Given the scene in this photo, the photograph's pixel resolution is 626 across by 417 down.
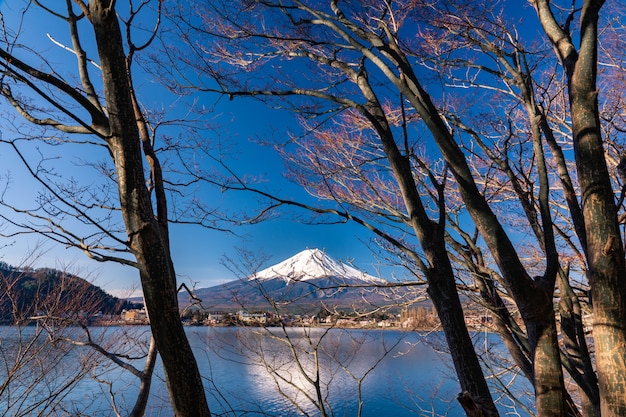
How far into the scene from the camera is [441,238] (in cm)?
165

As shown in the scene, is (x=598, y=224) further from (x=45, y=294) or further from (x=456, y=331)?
(x=45, y=294)

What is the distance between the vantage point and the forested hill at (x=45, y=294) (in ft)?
14.2

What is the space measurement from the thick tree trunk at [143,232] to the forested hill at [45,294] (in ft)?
12.0

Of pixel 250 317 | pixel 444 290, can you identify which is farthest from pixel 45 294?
pixel 444 290

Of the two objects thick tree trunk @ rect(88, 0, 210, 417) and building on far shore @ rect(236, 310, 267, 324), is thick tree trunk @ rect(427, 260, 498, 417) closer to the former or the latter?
thick tree trunk @ rect(88, 0, 210, 417)

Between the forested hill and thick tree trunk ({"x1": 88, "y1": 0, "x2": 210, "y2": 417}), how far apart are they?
12.0ft

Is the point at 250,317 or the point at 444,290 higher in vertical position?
the point at 444,290

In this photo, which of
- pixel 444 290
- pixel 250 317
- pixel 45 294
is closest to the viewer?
pixel 444 290

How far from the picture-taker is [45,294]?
15.7 ft

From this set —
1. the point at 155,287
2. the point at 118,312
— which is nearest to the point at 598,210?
the point at 155,287

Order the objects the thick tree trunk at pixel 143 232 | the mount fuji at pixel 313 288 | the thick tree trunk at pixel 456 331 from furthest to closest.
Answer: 1. the mount fuji at pixel 313 288
2. the thick tree trunk at pixel 456 331
3. the thick tree trunk at pixel 143 232

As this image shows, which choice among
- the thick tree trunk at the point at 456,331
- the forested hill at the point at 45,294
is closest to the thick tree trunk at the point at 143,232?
the thick tree trunk at the point at 456,331

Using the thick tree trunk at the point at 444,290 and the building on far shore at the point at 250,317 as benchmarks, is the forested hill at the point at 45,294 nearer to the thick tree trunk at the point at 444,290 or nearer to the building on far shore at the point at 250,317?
the building on far shore at the point at 250,317

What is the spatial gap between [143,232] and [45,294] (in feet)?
15.0
